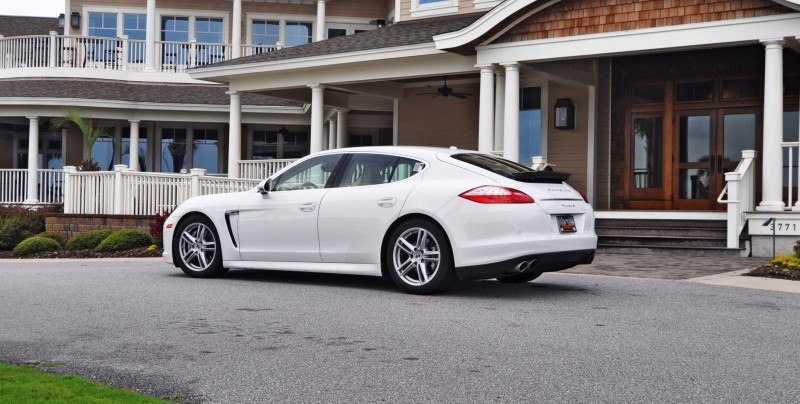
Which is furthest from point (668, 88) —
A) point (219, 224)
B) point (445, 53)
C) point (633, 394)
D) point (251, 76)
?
point (633, 394)

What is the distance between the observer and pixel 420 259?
8.53 m

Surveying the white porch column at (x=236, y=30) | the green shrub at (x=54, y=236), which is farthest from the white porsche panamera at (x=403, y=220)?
the white porch column at (x=236, y=30)

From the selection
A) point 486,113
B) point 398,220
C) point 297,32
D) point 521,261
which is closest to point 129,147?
point 297,32

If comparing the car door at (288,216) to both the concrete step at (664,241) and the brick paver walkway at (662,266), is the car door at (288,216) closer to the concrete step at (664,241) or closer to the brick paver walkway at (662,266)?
the brick paver walkway at (662,266)

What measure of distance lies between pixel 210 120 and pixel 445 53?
10872mm

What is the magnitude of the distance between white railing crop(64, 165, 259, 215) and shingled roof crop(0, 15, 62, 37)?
46.4 ft

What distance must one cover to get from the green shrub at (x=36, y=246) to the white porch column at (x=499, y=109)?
8.60 m

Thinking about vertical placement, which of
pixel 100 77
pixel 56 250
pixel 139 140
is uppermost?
pixel 100 77

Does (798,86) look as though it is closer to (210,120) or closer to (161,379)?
(161,379)

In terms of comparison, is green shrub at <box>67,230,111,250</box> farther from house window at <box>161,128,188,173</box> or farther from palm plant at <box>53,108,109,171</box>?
house window at <box>161,128,188,173</box>

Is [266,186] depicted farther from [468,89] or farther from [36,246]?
[468,89]

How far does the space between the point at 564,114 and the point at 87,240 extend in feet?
31.6

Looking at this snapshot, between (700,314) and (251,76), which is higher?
(251,76)

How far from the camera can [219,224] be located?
10.1m
